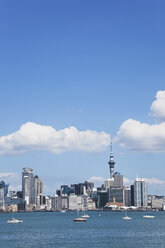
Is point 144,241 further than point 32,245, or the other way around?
point 144,241

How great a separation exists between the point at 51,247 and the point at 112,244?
15696 millimetres

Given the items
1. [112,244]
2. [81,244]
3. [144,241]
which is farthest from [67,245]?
[144,241]

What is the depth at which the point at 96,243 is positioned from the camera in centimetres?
10725

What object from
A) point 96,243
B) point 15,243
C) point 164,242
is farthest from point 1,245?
point 164,242

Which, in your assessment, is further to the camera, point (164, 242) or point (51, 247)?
point (164, 242)

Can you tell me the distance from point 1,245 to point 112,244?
88.9ft

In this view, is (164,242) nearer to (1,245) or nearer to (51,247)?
(51,247)

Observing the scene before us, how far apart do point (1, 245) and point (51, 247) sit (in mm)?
13660

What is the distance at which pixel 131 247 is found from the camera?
3802 inches

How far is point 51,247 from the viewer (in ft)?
321

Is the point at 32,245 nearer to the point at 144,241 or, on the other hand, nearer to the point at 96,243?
the point at 96,243

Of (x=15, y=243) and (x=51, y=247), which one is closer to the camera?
(x=51, y=247)

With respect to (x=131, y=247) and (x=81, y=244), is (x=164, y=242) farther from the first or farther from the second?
(x=81, y=244)

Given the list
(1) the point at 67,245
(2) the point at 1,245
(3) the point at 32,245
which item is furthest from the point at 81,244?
(2) the point at 1,245
